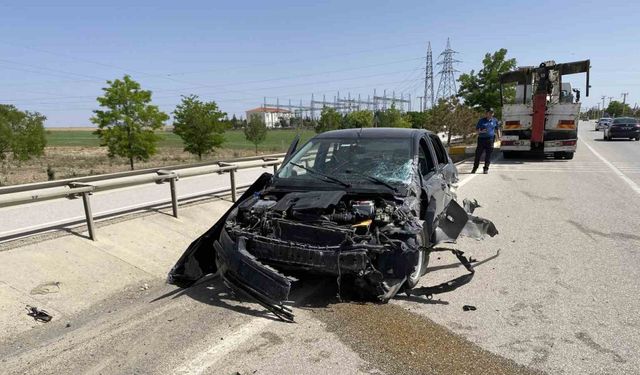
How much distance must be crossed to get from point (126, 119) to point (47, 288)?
64.7 feet

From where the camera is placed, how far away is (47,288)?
455 centimetres

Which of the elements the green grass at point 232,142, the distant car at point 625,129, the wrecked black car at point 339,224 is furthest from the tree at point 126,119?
the distant car at point 625,129

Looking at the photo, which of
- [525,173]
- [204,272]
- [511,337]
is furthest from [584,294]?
[525,173]

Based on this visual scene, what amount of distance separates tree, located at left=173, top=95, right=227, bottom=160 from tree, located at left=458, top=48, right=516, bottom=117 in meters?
14.7

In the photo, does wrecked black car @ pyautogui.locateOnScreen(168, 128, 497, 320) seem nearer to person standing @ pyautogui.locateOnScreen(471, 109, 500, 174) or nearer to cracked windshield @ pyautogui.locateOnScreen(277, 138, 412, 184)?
cracked windshield @ pyautogui.locateOnScreen(277, 138, 412, 184)

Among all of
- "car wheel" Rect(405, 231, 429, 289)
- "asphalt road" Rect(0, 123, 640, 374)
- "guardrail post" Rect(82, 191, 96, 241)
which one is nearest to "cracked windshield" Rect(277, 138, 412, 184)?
"car wheel" Rect(405, 231, 429, 289)

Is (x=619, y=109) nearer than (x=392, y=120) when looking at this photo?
No

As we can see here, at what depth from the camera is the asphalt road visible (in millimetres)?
3236

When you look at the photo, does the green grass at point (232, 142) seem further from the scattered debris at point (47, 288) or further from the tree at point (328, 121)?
the scattered debris at point (47, 288)

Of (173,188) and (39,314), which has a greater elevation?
(173,188)

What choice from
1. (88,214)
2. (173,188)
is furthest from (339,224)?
(173,188)

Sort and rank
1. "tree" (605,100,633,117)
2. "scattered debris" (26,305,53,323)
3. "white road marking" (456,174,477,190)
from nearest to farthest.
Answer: "scattered debris" (26,305,53,323)
"white road marking" (456,174,477,190)
"tree" (605,100,633,117)

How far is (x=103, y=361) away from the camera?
337cm

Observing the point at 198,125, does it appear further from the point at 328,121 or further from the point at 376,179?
the point at 376,179
